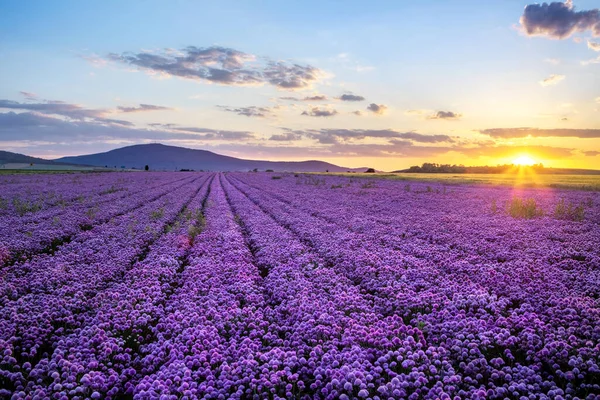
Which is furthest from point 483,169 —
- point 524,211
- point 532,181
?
point 524,211

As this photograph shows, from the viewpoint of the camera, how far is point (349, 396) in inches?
193

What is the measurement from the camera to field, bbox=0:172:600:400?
5.19 metres

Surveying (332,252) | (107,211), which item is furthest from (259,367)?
(107,211)

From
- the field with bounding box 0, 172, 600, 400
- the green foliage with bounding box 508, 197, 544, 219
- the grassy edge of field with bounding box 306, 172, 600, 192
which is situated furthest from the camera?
the grassy edge of field with bounding box 306, 172, 600, 192

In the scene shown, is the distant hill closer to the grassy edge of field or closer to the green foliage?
the grassy edge of field

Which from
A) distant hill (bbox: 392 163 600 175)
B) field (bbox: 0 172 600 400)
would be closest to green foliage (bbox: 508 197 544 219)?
field (bbox: 0 172 600 400)

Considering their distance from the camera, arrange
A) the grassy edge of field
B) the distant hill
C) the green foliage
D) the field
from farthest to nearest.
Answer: the distant hill
the grassy edge of field
the green foliage
the field

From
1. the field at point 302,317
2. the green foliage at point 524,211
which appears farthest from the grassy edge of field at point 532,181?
the field at point 302,317

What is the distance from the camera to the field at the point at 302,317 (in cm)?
519

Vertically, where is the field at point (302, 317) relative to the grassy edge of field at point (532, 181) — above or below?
below

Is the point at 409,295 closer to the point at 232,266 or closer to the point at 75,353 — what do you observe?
the point at 232,266

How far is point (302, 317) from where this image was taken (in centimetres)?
714

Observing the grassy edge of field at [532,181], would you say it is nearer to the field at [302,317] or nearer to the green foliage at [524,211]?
the green foliage at [524,211]

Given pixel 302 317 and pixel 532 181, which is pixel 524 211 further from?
pixel 532 181
